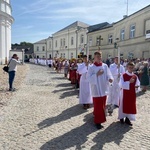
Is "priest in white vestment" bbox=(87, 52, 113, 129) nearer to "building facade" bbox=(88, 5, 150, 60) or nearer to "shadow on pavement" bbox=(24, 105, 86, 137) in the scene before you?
"shadow on pavement" bbox=(24, 105, 86, 137)

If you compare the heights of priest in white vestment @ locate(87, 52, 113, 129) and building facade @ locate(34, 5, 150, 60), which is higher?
building facade @ locate(34, 5, 150, 60)

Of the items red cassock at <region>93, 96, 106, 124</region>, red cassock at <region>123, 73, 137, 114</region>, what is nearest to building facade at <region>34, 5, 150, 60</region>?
red cassock at <region>123, 73, 137, 114</region>

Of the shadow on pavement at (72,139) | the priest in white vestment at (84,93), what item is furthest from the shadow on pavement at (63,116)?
the shadow on pavement at (72,139)

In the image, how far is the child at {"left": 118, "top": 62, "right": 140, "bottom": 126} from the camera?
5.68m

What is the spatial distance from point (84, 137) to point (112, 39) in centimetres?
3088

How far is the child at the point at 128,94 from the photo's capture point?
5.68 m

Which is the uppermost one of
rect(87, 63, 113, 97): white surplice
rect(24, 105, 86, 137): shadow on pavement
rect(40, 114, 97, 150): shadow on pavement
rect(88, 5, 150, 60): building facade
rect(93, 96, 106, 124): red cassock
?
rect(88, 5, 150, 60): building facade

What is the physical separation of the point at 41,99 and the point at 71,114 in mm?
2552

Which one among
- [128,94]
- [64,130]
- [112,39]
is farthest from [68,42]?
[64,130]

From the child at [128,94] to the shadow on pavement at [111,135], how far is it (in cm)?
34

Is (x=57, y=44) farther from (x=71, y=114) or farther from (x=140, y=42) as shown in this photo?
(x=71, y=114)

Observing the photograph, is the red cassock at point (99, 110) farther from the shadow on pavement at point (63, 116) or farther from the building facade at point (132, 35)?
the building facade at point (132, 35)

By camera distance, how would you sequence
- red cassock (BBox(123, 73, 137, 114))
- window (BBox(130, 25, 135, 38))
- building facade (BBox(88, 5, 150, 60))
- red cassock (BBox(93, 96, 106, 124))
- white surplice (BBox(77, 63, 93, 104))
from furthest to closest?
window (BBox(130, 25, 135, 38)) → building facade (BBox(88, 5, 150, 60)) → white surplice (BBox(77, 63, 93, 104)) → red cassock (BBox(123, 73, 137, 114)) → red cassock (BBox(93, 96, 106, 124))

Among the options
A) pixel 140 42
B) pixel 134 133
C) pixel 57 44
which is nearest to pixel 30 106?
pixel 134 133
